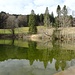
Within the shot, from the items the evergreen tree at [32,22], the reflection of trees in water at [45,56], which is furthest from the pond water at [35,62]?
the evergreen tree at [32,22]

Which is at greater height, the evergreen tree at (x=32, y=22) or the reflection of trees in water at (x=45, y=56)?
the evergreen tree at (x=32, y=22)

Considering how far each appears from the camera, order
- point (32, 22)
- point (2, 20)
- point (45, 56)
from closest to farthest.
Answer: point (45, 56) < point (32, 22) < point (2, 20)

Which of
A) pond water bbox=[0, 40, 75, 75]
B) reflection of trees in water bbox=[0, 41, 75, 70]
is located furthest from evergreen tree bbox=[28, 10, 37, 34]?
pond water bbox=[0, 40, 75, 75]

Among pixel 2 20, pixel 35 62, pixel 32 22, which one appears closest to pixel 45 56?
pixel 35 62

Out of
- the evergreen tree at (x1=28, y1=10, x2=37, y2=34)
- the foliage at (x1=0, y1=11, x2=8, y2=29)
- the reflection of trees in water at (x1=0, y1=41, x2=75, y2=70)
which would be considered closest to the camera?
the reflection of trees in water at (x1=0, y1=41, x2=75, y2=70)

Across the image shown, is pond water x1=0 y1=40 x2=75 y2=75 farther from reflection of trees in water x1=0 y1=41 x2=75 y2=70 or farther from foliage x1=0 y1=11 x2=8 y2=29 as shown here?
foliage x1=0 y1=11 x2=8 y2=29

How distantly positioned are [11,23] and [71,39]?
44.9 m

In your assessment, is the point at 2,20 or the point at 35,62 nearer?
the point at 35,62

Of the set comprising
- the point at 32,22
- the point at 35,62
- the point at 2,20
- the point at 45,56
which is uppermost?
the point at 2,20

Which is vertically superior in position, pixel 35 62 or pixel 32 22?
pixel 32 22

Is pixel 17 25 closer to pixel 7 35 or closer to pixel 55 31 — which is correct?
pixel 7 35

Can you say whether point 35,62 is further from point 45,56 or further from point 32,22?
point 32,22

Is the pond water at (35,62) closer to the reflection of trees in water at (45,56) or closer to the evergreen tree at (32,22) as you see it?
the reflection of trees in water at (45,56)

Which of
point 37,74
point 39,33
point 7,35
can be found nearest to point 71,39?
point 39,33
